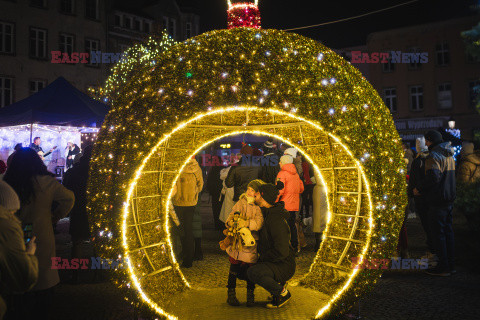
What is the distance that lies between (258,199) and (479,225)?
7103mm

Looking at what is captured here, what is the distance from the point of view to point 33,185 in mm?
4172

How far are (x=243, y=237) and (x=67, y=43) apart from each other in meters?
29.6

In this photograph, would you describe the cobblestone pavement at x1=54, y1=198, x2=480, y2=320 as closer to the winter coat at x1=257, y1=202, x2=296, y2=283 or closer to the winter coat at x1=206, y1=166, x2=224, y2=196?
the winter coat at x1=257, y1=202, x2=296, y2=283

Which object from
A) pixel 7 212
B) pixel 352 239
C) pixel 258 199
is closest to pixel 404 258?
pixel 352 239

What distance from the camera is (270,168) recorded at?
941cm

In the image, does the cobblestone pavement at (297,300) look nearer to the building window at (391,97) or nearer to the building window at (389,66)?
the building window at (391,97)

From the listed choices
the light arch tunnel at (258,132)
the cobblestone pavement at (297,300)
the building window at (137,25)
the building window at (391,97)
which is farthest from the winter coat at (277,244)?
the building window at (137,25)

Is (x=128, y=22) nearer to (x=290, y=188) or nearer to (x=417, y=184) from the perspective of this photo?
(x=290, y=188)

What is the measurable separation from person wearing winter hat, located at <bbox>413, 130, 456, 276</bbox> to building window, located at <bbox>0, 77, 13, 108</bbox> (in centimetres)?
2723

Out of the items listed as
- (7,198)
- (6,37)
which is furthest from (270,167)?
(6,37)

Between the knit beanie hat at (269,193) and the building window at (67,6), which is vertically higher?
the building window at (67,6)

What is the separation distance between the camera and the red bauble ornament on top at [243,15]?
201 inches

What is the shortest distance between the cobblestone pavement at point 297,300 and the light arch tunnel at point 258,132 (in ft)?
1.38

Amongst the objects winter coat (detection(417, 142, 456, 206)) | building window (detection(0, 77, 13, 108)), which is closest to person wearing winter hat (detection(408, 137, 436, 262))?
winter coat (detection(417, 142, 456, 206))
